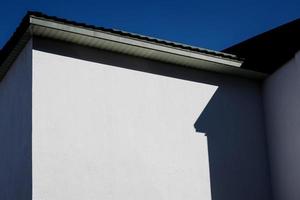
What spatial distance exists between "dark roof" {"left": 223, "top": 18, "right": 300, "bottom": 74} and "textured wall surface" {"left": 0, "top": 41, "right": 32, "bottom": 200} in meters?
4.70

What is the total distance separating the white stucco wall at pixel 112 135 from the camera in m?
10.9

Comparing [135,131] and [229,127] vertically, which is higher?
[229,127]

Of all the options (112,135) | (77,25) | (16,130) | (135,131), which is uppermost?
(77,25)

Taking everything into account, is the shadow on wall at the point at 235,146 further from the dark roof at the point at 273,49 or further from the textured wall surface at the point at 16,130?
the textured wall surface at the point at 16,130

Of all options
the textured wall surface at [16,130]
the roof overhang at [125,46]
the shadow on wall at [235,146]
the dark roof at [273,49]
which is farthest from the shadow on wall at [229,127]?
the textured wall surface at [16,130]

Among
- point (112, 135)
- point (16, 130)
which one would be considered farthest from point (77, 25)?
point (16, 130)

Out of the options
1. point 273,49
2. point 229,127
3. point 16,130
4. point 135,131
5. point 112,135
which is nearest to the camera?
point 112,135

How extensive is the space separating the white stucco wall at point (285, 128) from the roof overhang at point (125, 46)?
67cm

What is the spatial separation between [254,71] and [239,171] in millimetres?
2263

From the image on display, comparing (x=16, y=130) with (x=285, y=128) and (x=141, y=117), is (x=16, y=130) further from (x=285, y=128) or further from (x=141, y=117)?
(x=285, y=128)

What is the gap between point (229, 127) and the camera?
12.9 m

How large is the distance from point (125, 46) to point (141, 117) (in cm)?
144

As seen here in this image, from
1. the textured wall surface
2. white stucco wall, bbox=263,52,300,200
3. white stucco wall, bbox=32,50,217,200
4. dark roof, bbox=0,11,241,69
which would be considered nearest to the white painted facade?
white stucco wall, bbox=32,50,217,200

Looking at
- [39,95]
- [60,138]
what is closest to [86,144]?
[60,138]
